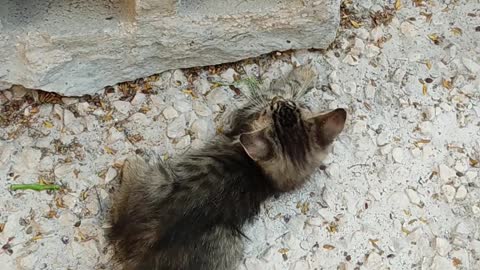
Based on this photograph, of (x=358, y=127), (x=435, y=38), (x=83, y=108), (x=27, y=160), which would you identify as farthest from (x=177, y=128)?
(x=435, y=38)

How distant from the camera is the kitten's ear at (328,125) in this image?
1951 mm

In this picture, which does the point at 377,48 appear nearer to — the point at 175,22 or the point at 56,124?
the point at 175,22

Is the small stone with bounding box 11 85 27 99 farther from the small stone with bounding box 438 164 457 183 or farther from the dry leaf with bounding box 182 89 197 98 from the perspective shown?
the small stone with bounding box 438 164 457 183

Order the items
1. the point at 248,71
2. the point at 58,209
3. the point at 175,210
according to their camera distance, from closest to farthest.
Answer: the point at 175,210
the point at 58,209
the point at 248,71

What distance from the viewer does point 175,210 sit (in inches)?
76.3

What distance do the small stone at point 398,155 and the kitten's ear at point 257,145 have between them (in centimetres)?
44

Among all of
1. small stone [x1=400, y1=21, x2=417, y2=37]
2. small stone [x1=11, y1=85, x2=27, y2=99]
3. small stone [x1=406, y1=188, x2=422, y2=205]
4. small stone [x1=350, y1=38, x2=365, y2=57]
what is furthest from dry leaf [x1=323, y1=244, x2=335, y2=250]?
small stone [x1=11, y1=85, x2=27, y2=99]

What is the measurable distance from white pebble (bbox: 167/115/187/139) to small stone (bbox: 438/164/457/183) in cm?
76

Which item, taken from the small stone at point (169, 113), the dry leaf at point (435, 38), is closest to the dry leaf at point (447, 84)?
the dry leaf at point (435, 38)

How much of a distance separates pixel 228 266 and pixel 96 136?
1.74 feet

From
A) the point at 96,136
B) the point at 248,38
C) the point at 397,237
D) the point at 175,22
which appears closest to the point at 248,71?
the point at 248,38

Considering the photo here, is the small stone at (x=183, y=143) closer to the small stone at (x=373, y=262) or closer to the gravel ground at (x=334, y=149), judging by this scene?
the gravel ground at (x=334, y=149)

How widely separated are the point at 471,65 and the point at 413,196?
0.48 metres

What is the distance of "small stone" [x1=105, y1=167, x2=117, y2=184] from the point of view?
6.98 feet
